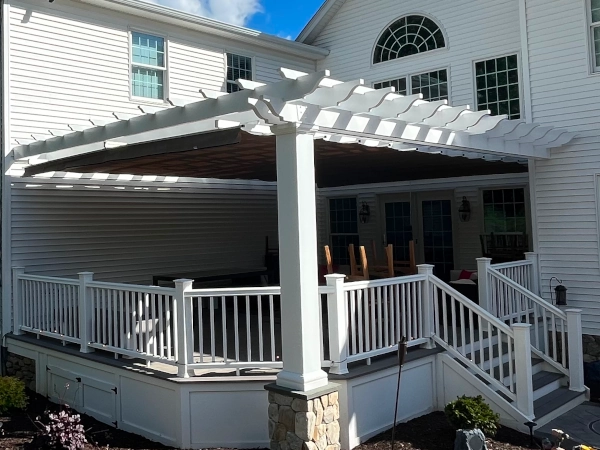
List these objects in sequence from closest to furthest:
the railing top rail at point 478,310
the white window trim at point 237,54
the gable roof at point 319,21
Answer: the railing top rail at point 478,310
the white window trim at point 237,54
the gable roof at point 319,21

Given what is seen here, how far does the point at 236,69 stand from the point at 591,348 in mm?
7859

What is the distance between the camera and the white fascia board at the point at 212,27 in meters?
9.11

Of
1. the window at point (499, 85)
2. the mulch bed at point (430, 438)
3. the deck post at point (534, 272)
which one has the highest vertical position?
the window at point (499, 85)

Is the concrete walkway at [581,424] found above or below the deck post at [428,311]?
below

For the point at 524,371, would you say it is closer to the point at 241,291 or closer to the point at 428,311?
the point at 428,311

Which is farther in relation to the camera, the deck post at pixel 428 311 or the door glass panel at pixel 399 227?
the door glass panel at pixel 399 227

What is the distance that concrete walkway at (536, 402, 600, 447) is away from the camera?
5.79 meters

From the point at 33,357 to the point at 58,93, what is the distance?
392 centimetres

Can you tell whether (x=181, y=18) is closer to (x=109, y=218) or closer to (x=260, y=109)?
(x=109, y=218)

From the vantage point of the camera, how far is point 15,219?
8.10 meters

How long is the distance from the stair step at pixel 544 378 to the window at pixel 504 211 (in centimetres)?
377

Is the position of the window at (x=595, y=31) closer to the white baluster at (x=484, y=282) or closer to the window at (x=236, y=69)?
the white baluster at (x=484, y=282)

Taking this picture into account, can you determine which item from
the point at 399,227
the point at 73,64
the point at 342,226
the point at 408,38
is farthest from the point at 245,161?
the point at 342,226

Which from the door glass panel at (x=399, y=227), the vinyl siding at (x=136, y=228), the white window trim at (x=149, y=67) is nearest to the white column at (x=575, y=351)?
the door glass panel at (x=399, y=227)
